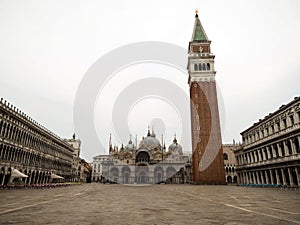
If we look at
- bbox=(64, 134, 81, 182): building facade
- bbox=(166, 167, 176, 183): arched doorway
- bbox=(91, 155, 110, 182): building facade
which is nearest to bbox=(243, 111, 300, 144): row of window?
bbox=(166, 167, 176, 183): arched doorway

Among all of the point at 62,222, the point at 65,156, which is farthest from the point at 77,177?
the point at 62,222

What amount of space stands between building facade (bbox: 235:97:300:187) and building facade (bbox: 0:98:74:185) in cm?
3516

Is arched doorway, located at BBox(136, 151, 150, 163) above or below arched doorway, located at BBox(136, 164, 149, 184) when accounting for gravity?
above

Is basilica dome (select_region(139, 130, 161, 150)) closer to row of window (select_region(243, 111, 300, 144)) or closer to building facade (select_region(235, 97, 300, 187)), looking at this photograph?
building facade (select_region(235, 97, 300, 187))

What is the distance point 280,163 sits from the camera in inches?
1198

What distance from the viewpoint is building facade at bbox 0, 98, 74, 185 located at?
30.6m

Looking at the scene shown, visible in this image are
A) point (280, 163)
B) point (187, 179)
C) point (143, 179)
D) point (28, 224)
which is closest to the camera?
point (28, 224)

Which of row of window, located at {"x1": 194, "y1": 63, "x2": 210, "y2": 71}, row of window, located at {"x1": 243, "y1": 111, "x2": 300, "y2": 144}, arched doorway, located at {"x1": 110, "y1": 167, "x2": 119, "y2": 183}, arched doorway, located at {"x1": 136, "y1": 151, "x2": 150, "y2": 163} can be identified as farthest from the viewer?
arched doorway, located at {"x1": 136, "y1": 151, "x2": 150, "y2": 163}

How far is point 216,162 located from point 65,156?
137ft

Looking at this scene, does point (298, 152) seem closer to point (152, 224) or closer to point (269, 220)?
point (269, 220)

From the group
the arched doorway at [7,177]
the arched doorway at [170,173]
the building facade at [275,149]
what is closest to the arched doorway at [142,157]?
the arched doorway at [170,173]

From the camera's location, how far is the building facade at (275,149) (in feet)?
89.1

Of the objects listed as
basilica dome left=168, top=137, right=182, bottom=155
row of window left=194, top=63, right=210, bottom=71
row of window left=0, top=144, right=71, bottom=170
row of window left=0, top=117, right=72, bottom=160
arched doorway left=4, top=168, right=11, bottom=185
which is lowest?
arched doorway left=4, top=168, right=11, bottom=185

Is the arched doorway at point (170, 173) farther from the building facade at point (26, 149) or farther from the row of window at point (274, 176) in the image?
the row of window at point (274, 176)
